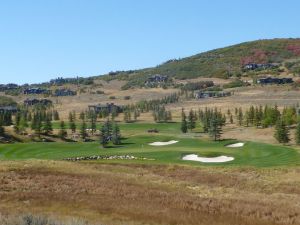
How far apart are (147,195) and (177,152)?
161 ft

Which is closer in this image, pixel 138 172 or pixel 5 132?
pixel 138 172

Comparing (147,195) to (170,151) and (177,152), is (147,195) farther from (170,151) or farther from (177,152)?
(170,151)

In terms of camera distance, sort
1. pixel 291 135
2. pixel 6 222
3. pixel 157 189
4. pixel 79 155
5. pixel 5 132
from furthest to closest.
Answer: pixel 5 132 → pixel 291 135 → pixel 79 155 → pixel 157 189 → pixel 6 222

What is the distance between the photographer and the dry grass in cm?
2769

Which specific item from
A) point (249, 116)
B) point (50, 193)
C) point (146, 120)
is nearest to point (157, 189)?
point (50, 193)

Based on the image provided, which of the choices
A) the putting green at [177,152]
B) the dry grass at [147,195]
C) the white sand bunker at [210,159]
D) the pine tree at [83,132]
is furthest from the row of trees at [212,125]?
the dry grass at [147,195]

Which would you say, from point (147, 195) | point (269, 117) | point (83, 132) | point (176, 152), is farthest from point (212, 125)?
point (147, 195)

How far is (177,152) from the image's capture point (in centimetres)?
8406

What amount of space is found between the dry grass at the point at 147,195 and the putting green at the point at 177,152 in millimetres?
15875

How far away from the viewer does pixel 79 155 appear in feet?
291

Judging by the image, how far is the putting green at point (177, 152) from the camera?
70.9 m

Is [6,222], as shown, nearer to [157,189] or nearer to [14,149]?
[157,189]

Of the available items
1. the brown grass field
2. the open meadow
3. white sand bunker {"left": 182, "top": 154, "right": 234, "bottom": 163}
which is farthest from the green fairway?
the brown grass field

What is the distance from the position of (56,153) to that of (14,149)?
352 inches
